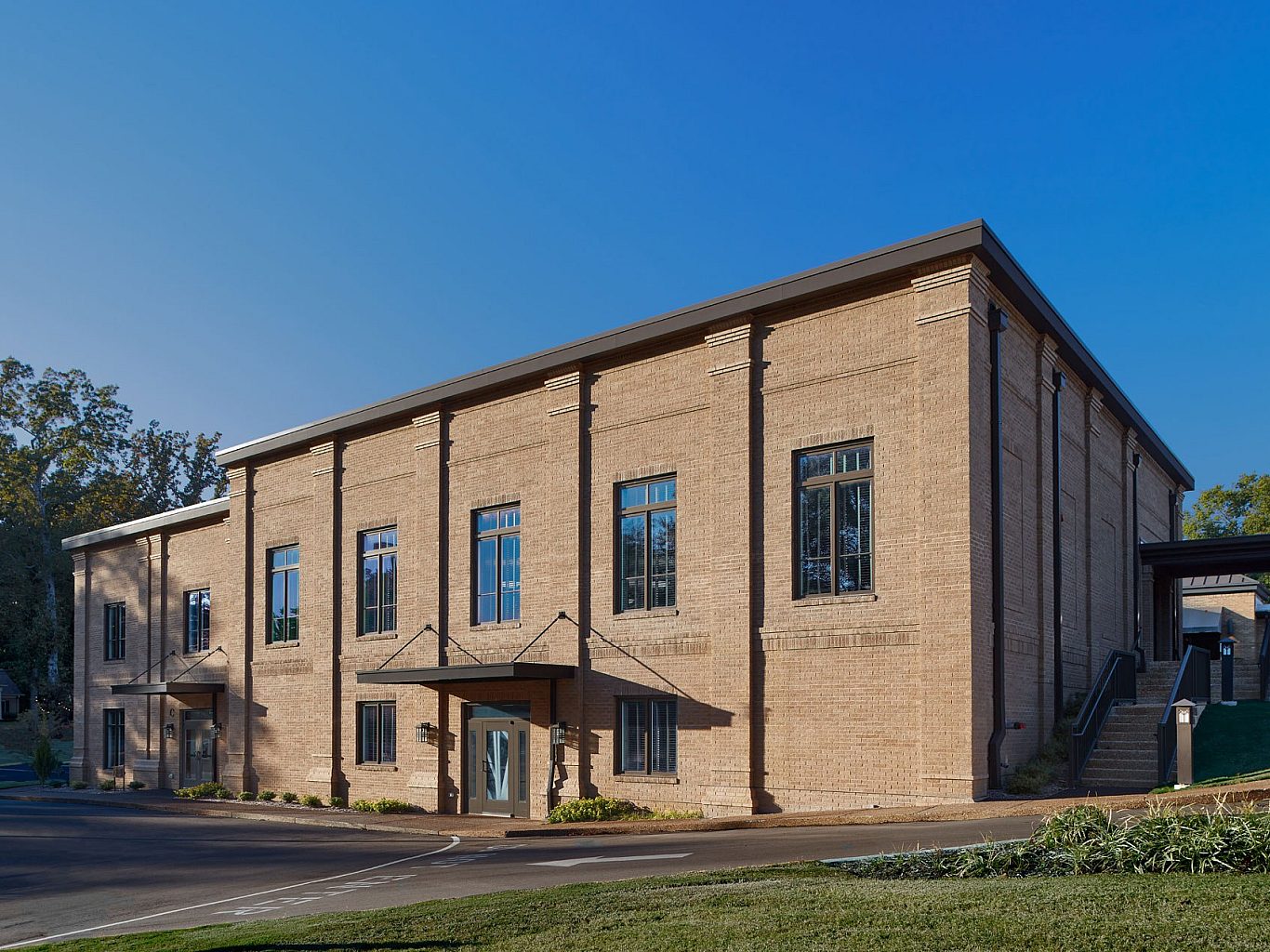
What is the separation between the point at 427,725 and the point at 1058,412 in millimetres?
15861

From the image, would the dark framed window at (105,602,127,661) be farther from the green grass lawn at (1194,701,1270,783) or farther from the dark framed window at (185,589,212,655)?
the green grass lawn at (1194,701,1270,783)

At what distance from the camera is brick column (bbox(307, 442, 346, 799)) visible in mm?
31016

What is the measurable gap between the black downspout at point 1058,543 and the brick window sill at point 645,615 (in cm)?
748

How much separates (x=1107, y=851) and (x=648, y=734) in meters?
13.7

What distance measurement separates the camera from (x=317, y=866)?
59.1 feet

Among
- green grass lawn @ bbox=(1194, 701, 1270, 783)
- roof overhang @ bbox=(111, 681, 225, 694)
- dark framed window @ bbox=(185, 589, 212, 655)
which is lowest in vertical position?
roof overhang @ bbox=(111, 681, 225, 694)

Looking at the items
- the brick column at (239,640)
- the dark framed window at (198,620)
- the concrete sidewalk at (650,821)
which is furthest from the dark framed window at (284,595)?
the concrete sidewalk at (650,821)

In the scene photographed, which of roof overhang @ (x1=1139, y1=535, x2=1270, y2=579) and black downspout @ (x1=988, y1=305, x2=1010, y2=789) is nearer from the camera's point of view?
black downspout @ (x1=988, y1=305, x2=1010, y2=789)

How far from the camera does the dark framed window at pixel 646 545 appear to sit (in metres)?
24.1

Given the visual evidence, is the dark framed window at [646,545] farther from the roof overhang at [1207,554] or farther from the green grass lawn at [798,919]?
the roof overhang at [1207,554]

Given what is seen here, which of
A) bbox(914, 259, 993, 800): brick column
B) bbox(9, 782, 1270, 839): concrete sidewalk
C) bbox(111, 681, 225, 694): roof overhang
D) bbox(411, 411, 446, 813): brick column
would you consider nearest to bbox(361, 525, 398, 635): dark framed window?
bbox(411, 411, 446, 813): brick column

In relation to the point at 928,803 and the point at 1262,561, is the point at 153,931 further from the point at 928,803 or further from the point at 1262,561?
the point at 1262,561

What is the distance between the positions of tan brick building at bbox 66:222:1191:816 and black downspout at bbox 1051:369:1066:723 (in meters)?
0.09

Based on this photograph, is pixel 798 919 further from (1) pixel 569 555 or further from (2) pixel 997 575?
(1) pixel 569 555
